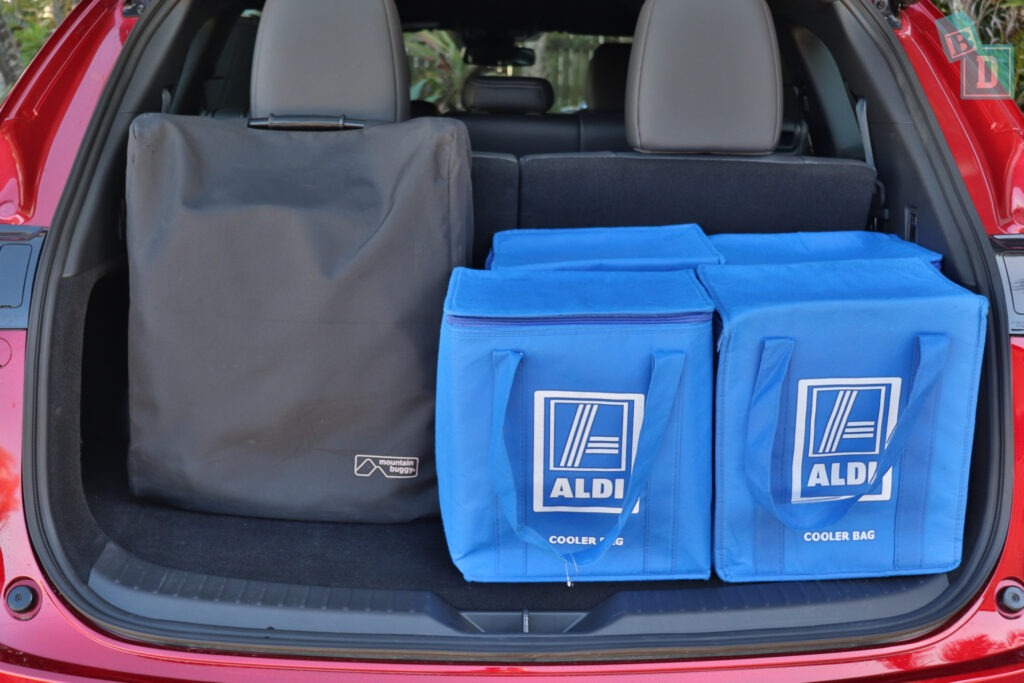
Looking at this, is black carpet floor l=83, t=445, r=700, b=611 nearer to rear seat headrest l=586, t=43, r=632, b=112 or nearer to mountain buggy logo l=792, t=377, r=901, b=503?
mountain buggy logo l=792, t=377, r=901, b=503

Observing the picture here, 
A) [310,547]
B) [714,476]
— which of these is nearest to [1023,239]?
[714,476]

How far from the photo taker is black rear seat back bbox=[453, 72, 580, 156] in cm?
243

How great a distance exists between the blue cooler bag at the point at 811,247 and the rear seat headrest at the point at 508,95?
1.17 m

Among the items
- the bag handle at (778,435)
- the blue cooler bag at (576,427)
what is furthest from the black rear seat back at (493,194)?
the bag handle at (778,435)

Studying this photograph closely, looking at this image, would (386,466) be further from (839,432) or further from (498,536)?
(839,432)

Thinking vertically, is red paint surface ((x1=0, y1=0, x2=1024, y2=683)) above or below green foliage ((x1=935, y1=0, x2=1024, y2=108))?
below

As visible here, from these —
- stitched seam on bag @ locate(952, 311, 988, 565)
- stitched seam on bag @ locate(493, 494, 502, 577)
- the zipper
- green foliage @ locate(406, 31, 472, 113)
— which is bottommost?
green foliage @ locate(406, 31, 472, 113)

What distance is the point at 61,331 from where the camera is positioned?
1266 mm

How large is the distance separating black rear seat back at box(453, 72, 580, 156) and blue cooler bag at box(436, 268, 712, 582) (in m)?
1.21

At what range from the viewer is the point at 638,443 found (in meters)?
1.21

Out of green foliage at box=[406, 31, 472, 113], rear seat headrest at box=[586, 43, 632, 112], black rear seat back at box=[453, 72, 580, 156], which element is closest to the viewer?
black rear seat back at box=[453, 72, 580, 156]

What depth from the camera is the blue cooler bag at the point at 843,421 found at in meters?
1.21

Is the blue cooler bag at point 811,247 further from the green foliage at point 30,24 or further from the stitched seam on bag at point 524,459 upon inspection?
the green foliage at point 30,24

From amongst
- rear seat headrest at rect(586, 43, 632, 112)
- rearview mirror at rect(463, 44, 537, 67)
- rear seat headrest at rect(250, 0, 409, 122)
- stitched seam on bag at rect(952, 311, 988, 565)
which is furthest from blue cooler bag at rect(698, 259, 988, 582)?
rearview mirror at rect(463, 44, 537, 67)
